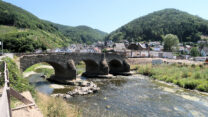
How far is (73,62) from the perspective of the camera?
26641 millimetres

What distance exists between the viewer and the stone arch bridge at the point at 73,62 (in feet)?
68.1

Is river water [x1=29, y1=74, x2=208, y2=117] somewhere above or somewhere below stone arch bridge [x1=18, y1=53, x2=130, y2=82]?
below

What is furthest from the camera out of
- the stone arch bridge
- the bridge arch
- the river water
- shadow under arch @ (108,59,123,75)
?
shadow under arch @ (108,59,123,75)

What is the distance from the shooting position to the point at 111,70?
39.2 meters

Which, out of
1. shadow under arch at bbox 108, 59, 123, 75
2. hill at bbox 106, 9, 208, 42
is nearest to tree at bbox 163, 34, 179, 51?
hill at bbox 106, 9, 208, 42

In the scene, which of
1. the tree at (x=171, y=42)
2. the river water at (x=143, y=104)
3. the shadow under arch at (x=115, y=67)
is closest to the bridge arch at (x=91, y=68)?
the shadow under arch at (x=115, y=67)

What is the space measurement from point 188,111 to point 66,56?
1848 centimetres

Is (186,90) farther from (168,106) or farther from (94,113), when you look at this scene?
(94,113)

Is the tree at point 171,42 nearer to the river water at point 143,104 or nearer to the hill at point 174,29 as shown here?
the hill at point 174,29

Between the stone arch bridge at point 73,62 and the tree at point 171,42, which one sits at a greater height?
the tree at point 171,42

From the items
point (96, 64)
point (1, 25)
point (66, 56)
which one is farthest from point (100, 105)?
point (1, 25)

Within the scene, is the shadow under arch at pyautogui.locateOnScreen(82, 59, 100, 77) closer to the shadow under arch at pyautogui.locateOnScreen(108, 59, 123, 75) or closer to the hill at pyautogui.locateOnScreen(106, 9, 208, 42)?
the shadow under arch at pyautogui.locateOnScreen(108, 59, 123, 75)

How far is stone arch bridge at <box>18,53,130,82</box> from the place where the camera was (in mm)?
20772

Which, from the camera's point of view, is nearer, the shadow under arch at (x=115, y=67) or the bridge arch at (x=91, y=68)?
the bridge arch at (x=91, y=68)
